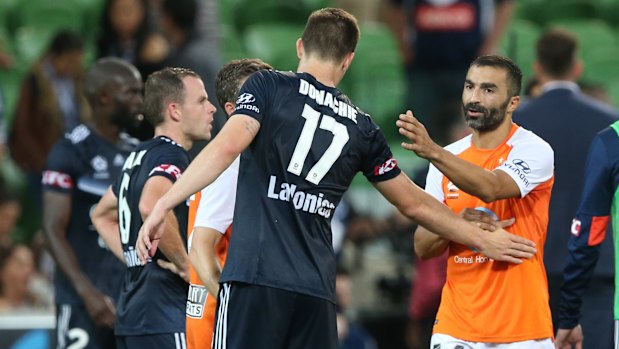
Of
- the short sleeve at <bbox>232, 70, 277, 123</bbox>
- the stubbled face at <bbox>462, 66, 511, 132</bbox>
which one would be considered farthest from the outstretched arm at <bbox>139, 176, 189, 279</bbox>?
the stubbled face at <bbox>462, 66, 511, 132</bbox>

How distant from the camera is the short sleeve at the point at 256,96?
5.49m

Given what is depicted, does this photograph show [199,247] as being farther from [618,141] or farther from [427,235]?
[618,141]

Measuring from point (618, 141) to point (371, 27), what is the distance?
873cm

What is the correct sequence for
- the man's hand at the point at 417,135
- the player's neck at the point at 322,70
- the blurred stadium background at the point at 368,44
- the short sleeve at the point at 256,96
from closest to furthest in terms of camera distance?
the short sleeve at the point at 256,96
the man's hand at the point at 417,135
the player's neck at the point at 322,70
the blurred stadium background at the point at 368,44

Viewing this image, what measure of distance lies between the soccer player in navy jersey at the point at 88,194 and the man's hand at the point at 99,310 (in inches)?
1.5

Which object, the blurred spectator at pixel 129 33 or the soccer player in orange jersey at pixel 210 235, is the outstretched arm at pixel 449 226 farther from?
the blurred spectator at pixel 129 33

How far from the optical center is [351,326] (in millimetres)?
10641

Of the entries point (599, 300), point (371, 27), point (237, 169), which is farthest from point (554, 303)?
point (371, 27)

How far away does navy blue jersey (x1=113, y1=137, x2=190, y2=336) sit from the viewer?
6480mm

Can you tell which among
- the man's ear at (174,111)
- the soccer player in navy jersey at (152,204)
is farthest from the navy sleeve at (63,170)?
the man's ear at (174,111)

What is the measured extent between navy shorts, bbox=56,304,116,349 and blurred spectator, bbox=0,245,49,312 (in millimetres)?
2809

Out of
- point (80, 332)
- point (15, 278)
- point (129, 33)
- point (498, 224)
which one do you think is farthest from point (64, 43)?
point (498, 224)

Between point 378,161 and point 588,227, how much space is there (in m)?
1.40

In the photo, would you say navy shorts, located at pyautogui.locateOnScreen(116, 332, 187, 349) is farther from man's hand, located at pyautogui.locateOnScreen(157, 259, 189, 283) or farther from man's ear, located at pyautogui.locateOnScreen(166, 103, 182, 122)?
man's ear, located at pyautogui.locateOnScreen(166, 103, 182, 122)
